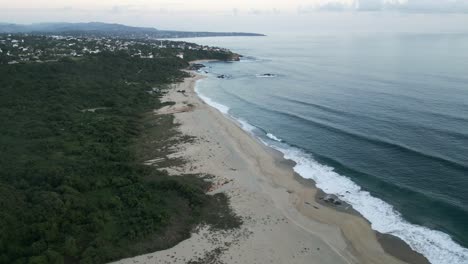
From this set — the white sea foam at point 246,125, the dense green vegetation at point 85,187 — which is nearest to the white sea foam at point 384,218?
the dense green vegetation at point 85,187

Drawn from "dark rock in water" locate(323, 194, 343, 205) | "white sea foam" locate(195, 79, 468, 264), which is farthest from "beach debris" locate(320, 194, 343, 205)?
"white sea foam" locate(195, 79, 468, 264)

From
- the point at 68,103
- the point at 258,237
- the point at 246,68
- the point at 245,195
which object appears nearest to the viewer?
the point at 258,237

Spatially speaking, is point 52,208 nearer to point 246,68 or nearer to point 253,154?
point 253,154

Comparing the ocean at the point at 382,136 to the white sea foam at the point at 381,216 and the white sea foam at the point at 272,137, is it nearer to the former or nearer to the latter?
the white sea foam at the point at 381,216

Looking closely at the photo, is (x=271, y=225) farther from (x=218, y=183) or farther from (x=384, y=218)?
(x=384, y=218)

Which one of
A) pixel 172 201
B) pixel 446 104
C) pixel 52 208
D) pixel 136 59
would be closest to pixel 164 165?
pixel 172 201

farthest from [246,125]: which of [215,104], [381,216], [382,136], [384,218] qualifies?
[384,218]
